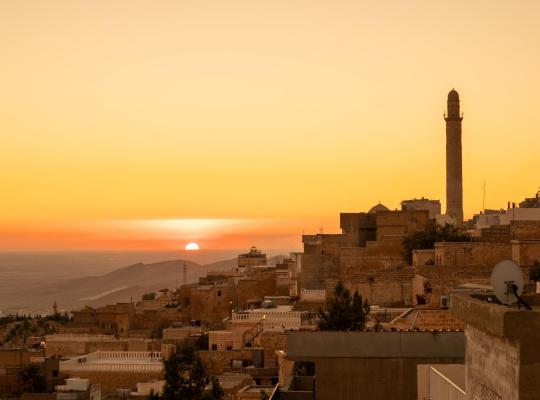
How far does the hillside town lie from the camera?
22.6 ft

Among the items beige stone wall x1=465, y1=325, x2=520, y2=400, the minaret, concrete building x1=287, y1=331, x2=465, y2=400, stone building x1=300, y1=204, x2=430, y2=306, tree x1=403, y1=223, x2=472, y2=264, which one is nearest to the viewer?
beige stone wall x1=465, y1=325, x2=520, y2=400

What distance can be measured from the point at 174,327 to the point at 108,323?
555 centimetres

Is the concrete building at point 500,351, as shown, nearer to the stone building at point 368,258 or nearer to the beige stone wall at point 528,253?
the beige stone wall at point 528,253

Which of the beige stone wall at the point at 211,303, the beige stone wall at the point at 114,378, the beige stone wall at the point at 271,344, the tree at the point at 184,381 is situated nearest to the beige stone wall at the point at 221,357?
the beige stone wall at the point at 271,344

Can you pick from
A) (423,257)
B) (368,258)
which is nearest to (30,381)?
(423,257)

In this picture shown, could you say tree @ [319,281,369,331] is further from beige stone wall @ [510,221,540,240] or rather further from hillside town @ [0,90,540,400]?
beige stone wall @ [510,221,540,240]

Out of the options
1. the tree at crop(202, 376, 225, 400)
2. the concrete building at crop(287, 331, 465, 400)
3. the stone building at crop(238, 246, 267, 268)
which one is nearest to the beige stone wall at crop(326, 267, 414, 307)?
the tree at crop(202, 376, 225, 400)

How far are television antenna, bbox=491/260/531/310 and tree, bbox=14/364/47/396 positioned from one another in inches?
770

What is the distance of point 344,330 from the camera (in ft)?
53.0

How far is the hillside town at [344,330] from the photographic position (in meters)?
6.90

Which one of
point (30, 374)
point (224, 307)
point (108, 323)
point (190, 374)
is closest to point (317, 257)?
point (224, 307)

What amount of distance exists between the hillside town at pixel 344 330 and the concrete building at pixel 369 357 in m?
0.01

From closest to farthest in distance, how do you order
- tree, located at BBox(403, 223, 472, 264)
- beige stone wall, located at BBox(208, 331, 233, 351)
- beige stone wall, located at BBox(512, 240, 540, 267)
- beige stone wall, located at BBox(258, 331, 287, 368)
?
beige stone wall, located at BBox(258, 331, 287, 368) < beige stone wall, located at BBox(208, 331, 233, 351) < beige stone wall, located at BBox(512, 240, 540, 267) < tree, located at BBox(403, 223, 472, 264)

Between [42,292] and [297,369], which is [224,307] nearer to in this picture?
[297,369]
